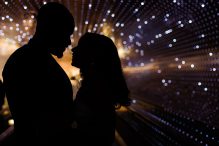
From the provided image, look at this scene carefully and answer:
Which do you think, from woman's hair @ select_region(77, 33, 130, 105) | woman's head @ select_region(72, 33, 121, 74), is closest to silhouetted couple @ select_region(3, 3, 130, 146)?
woman's hair @ select_region(77, 33, 130, 105)

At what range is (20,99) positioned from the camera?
2361 mm

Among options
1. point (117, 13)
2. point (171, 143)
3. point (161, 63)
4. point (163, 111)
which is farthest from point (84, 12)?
point (171, 143)

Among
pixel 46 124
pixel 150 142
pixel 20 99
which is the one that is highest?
pixel 20 99

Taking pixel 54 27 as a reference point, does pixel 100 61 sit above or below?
below

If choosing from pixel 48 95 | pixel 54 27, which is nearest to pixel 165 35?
pixel 54 27

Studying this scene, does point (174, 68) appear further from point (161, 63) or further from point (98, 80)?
point (98, 80)

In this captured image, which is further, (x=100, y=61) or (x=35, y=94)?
(x=100, y=61)

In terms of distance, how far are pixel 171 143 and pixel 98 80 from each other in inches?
92.8

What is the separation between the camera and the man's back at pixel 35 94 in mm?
2354

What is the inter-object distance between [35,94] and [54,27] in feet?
1.59

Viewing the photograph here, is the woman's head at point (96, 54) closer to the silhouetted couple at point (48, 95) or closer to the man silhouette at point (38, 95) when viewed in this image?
the silhouetted couple at point (48, 95)

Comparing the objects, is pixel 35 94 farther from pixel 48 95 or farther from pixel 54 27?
pixel 54 27

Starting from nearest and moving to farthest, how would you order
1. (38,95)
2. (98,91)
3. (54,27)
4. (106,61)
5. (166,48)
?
(38,95) → (54,27) → (98,91) → (106,61) → (166,48)

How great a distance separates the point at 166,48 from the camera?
21.3 feet
